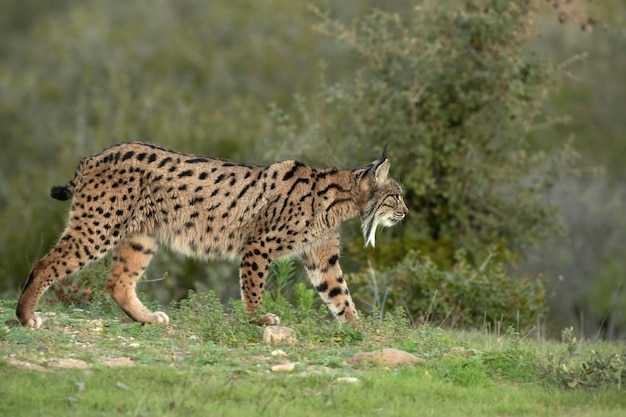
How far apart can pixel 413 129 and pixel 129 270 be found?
564 centimetres

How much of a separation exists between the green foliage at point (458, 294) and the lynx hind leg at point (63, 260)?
12.4 feet

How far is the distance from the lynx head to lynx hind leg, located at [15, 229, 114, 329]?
2.57 m

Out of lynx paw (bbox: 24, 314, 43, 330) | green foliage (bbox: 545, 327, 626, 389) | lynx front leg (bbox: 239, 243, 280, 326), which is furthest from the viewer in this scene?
lynx front leg (bbox: 239, 243, 280, 326)

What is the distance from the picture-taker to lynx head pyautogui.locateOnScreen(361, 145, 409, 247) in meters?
11.4

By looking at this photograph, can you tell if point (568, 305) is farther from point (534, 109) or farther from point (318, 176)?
point (318, 176)

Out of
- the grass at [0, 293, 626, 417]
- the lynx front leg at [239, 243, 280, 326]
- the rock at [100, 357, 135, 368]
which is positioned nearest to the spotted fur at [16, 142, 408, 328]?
the lynx front leg at [239, 243, 280, 326]

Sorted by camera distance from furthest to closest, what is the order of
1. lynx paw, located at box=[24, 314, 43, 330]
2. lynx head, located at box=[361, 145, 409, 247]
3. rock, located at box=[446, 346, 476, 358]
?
1. lynx head, located at box=[361, 145, 409, 247]
2. lynx paw, located at box=[24, 314, 43, 330]
3. rock, located at box=[446, 346, 476, 358]

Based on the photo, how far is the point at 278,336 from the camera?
9453 millimetres

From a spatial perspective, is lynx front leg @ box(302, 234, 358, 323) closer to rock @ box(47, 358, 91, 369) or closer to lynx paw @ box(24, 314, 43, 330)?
lynx paw @ box(24, 314, 43, 330)

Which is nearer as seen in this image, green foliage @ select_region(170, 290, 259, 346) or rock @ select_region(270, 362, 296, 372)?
rock @ select_region(270, 362, 296, 372)

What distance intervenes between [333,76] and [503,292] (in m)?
15.4

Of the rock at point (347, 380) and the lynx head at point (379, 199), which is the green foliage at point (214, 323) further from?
the lynx head at point (379, 199)

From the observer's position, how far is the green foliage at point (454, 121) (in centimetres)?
1549

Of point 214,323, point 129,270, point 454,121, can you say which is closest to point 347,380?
point 214,323
